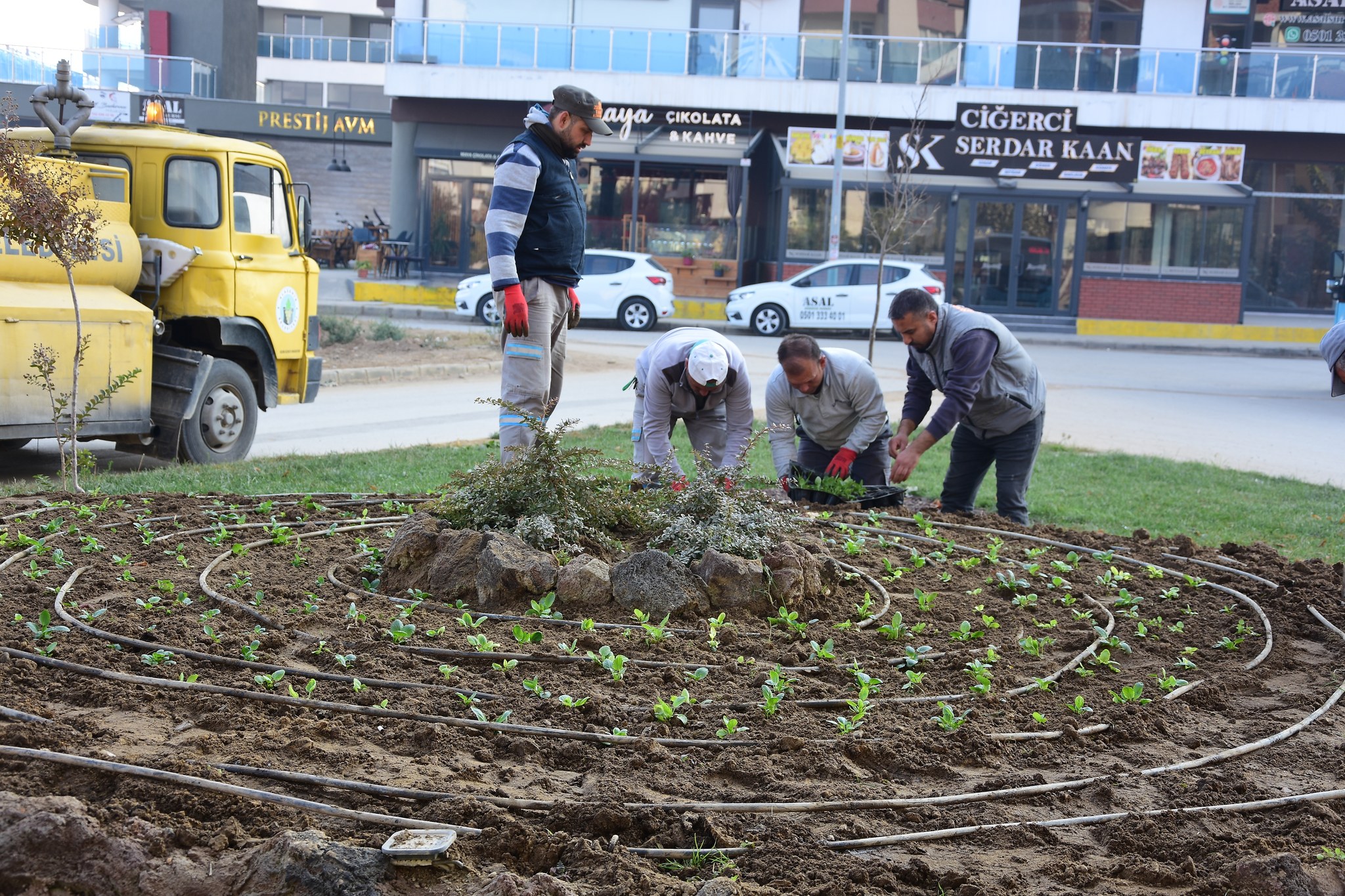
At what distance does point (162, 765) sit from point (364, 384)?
42.6ft

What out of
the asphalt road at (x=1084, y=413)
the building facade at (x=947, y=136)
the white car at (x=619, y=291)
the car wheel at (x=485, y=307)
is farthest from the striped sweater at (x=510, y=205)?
the building facade at (x=947, y=136)

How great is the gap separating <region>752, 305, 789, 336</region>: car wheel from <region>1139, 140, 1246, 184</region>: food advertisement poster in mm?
11123

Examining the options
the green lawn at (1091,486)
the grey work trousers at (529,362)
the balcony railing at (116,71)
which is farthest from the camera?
the balcony railing at (116,71)

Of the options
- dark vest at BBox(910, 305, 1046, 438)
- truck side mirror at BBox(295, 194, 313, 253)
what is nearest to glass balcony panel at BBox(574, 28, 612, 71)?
truck side mirror at BBox(295, 194, 313, 253)

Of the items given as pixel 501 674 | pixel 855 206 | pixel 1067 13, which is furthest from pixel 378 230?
pixel 501 674

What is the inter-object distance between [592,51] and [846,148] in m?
7.11

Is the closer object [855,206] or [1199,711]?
[1199,711]

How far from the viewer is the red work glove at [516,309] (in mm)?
6129

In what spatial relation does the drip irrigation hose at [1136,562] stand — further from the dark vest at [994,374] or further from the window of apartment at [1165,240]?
the window of apartment at [1165,240]

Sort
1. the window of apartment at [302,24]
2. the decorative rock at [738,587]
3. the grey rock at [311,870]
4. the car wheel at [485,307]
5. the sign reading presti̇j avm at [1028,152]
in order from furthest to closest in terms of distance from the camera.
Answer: the window of apartment at [302,24], the sign reading presti̇j avm at [1028,152], the car wheel at [485,307], the decorative rock at [738,587], the grey rock at [311,870]

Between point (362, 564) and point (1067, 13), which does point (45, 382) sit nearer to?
point (362, 564)

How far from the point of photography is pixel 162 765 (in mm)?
3332

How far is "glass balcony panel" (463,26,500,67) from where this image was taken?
101ft

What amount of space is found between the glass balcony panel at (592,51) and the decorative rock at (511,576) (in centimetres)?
2783
